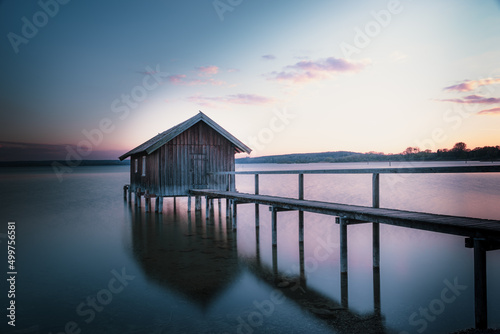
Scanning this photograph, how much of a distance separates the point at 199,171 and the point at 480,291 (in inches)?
620

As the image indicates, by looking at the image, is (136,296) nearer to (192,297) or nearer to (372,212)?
(192,297)

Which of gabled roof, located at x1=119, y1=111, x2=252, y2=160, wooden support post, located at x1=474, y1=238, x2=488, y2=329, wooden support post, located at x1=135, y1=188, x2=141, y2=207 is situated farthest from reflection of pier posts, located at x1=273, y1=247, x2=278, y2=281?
wooden support post, located at x1=135, y1=188, x2=141, y2=207

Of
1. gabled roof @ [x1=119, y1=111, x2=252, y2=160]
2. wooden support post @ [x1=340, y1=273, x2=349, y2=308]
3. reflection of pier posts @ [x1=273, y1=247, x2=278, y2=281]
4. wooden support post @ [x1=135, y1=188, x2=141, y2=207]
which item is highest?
gabled roof @ [x1=119, y1=111, x2=252, y2=160]

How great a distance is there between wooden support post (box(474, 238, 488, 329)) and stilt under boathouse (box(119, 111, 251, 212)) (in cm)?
1365

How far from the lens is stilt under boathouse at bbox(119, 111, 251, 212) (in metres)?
18.8

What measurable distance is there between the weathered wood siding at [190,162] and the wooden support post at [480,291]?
13.9 m

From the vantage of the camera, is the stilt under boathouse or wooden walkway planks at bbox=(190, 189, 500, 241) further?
the stilt under boathouse

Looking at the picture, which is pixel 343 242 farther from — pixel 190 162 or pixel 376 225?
pixel 190 162

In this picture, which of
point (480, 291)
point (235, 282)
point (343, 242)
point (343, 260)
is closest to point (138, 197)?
point (235, 282)

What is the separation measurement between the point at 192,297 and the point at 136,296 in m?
1.39

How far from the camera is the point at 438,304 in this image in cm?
745

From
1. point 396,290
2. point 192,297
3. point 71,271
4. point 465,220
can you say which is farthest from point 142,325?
point 465,220

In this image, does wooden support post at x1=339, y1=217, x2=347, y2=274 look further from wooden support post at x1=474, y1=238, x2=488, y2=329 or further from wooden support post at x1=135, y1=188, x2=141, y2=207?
wooden support post at x1=135, y1=188, x2=141, y2=207

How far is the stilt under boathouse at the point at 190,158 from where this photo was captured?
18797 millimetres
